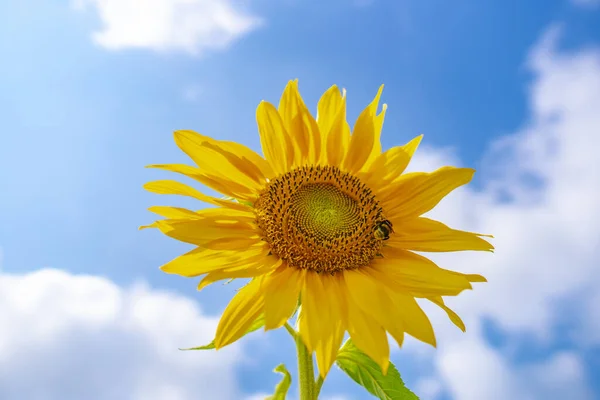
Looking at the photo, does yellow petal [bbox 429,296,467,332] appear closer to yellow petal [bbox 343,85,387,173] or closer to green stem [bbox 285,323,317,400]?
green stem [bbox 285,323,317,400]

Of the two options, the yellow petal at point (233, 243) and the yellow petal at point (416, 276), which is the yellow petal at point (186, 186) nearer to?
the yellow petal at point (233, 243)

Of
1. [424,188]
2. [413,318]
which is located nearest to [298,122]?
[424,188]

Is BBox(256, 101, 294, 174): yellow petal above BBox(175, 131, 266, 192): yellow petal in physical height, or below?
above

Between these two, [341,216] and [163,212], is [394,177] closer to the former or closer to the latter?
[341,216]

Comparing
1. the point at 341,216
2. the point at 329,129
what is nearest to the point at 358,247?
the point at 341,216

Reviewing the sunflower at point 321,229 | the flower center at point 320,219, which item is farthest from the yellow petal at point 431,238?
the flower center at point 320,219

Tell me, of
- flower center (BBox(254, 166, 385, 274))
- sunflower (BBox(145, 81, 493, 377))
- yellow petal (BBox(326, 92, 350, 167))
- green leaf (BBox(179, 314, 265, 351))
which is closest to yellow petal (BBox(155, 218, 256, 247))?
sunflower (BBox(145, 81, 493, 377))

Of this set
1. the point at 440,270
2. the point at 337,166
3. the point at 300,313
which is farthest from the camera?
the point at 337,166

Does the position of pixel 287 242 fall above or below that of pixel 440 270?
above
